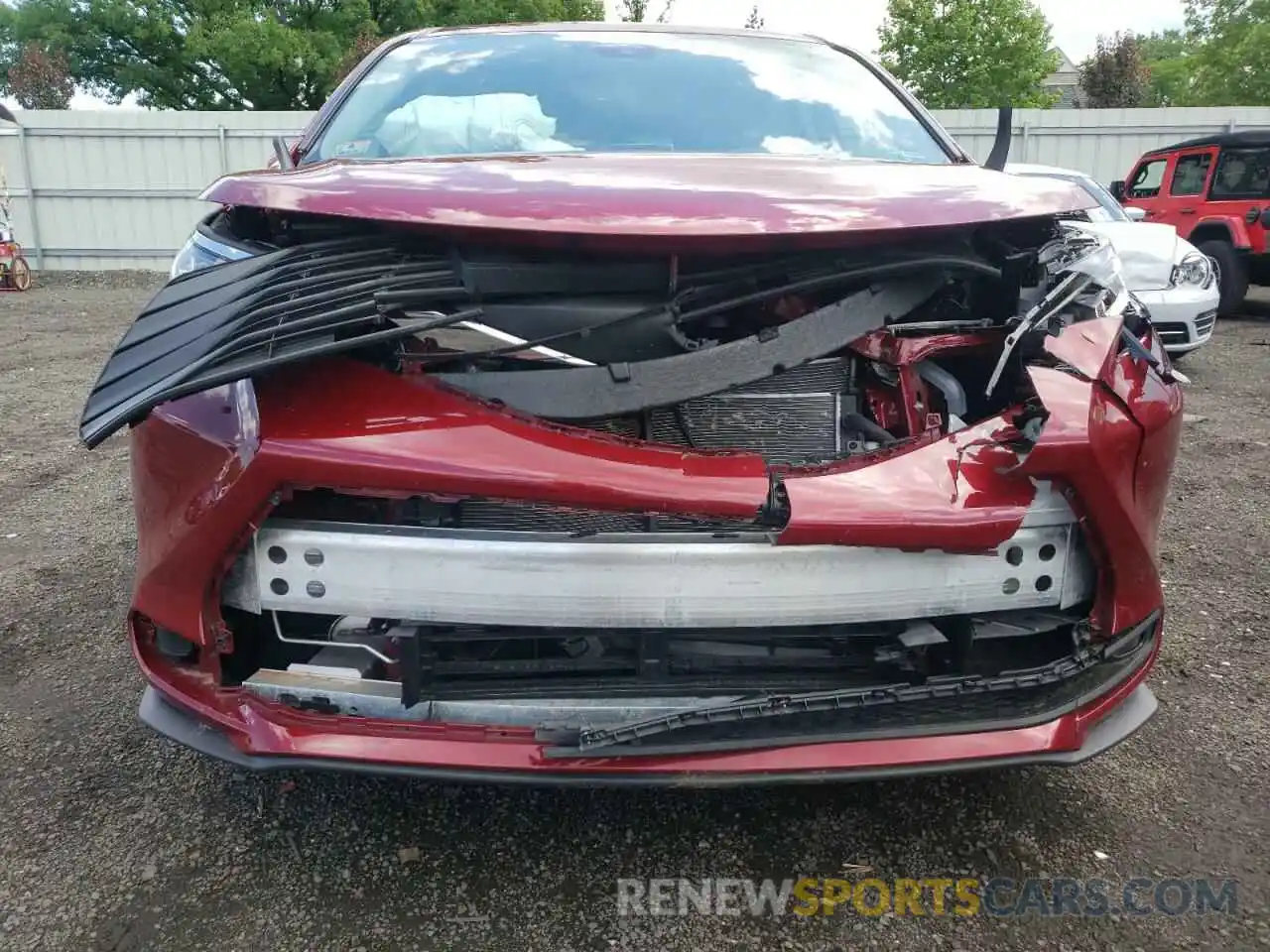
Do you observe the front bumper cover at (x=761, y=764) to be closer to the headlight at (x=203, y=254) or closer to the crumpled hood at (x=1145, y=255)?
the headlight at (x=203, y=254)

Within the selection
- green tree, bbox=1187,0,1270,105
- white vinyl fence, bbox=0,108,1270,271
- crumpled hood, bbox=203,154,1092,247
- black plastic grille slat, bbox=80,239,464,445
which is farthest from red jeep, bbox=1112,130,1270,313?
green tree, bbox=1187,0,1270,105

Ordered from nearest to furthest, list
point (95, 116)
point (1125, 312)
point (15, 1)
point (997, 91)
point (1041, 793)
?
point (1125, 312)
point (1041, 793)
point (95, 116)
point (15, 1)
point (997, 91)

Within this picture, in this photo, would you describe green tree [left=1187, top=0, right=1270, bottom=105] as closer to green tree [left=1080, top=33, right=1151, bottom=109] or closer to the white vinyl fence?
green tree [left=1080, top=33, right=1151, bottom=109]

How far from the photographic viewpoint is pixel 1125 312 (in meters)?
1.96

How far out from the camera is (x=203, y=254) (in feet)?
6.52

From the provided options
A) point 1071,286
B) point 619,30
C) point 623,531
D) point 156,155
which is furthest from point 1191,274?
point 156,155

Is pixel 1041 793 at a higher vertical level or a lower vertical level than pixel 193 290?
lower

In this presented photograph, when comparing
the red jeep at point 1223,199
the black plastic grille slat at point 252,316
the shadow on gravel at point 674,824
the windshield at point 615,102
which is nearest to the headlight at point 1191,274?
the red jeep at point 1223,199

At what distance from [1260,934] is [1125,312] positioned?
1197mm

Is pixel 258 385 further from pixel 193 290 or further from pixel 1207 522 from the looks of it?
pixel 1207 522

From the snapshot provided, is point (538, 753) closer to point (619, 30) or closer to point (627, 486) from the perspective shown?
point (627, 486)


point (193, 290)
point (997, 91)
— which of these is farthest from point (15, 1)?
point (193, 290)

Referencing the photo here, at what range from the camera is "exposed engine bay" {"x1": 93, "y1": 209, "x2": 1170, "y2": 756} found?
1.57 metres

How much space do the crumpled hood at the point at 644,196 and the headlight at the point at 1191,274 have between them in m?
5.94
